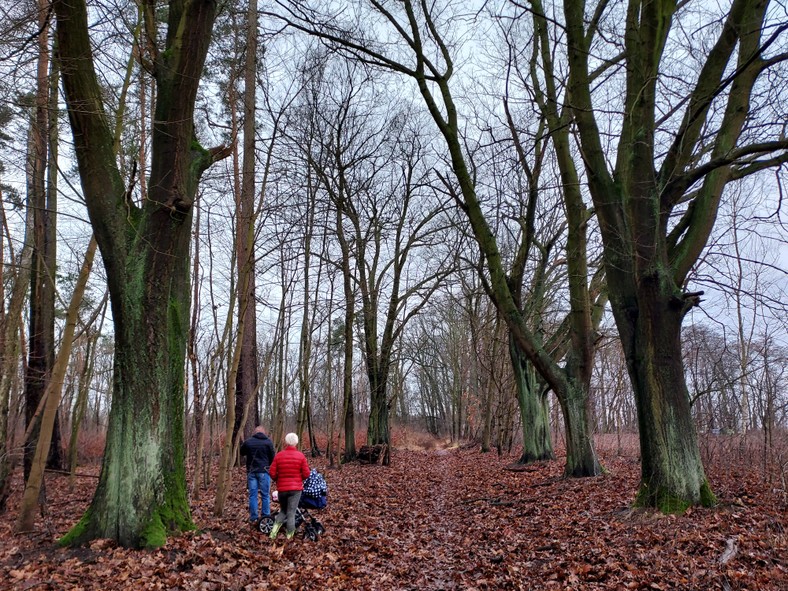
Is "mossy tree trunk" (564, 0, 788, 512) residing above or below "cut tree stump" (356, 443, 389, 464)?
above

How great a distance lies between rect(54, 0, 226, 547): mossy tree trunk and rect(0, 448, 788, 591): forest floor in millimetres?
482

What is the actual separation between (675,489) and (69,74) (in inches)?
342

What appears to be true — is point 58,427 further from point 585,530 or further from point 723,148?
point 723,148

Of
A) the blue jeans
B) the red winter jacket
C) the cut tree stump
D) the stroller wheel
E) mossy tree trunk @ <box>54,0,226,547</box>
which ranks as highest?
mossy tree trunk @ <box>54,0,226,547</box>

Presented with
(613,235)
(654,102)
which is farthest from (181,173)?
(654,102)

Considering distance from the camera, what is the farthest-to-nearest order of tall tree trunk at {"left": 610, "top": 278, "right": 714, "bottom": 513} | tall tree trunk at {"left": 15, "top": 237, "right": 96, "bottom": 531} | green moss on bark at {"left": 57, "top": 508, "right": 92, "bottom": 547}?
tall tree trunk at {"left": 15, "top": 237, "right": 96, "bottom": 531} < tall tree trunk at {"left": 610, "top": 278, "right": 714, "bottom": 513} < green moss on bark at {"left": 57, "top": 508, "right": 92, "bottom": 547}

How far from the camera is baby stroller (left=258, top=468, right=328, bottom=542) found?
7.22 meters

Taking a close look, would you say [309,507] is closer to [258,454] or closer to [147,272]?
[258,454]

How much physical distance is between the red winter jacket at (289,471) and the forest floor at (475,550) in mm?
705

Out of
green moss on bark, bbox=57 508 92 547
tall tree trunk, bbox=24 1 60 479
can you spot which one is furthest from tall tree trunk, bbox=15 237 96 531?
tall tree trunk, bbox=24 1 60 479

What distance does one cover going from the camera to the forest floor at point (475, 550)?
4.78 m

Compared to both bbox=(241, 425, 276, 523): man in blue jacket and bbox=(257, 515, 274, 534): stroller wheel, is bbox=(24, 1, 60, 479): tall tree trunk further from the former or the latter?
bbox=(257, 515, 274, 534): stroller wheel

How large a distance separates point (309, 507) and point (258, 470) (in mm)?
942

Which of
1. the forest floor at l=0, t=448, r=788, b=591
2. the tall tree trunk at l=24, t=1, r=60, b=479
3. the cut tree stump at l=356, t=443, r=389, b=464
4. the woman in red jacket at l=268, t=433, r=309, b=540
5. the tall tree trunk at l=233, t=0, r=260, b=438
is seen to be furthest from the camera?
the cut tree stump at l=356, t=443, r=389, b=464
